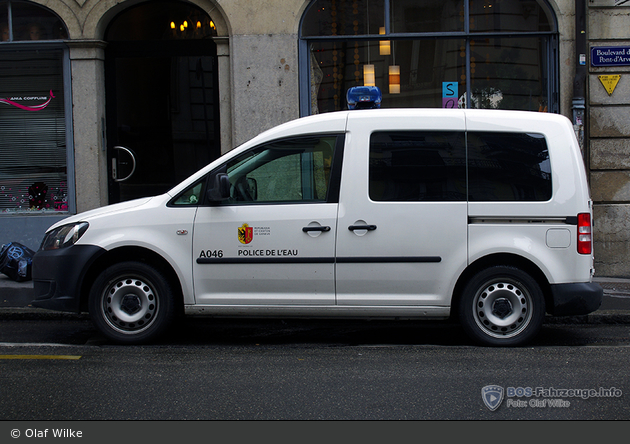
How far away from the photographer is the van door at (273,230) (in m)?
5.47

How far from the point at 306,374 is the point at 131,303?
1821 mm

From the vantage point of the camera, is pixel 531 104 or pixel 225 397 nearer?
pixel 225 397

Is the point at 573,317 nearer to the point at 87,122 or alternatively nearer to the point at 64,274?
the point at 64,274

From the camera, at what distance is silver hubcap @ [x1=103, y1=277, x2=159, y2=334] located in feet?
18.4

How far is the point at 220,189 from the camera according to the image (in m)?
5.39

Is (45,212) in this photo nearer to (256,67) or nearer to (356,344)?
(256,67)

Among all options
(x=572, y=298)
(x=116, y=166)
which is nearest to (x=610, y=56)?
(x=572, y=298)

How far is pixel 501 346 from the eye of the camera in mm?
5477

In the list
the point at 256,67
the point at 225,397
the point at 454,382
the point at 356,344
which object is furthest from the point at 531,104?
the point at 225,397

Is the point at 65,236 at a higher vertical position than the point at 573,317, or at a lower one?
higher

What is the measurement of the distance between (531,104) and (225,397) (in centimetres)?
749

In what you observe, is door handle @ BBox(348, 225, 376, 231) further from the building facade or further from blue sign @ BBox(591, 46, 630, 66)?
blue sign @ BBox(591, 46, 630, 66)

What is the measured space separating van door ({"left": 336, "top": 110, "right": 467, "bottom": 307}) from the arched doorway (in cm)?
537

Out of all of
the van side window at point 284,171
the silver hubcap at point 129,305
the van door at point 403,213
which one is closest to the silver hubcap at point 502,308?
the van door at point 403,213
